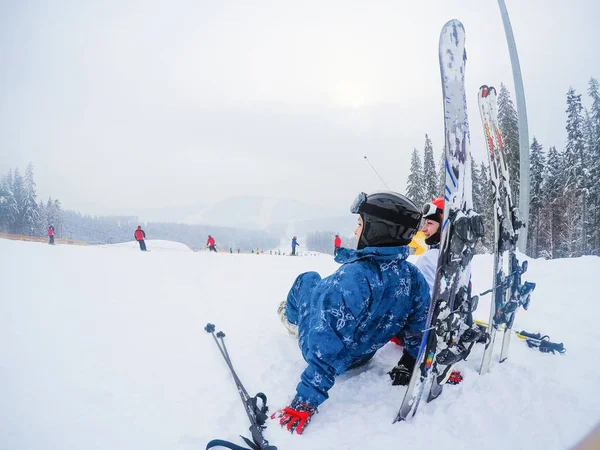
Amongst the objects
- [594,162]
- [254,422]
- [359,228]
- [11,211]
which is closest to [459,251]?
[359,228]

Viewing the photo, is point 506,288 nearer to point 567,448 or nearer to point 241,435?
point 567,448

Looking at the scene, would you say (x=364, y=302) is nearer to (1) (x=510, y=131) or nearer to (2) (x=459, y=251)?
(2) (x=459, y=251)

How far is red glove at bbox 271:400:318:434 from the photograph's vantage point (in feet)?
6.45

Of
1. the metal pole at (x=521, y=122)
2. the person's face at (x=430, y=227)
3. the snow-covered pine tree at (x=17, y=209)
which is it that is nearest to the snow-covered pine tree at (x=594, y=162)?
→ the metal pole at (x=521, y=122)

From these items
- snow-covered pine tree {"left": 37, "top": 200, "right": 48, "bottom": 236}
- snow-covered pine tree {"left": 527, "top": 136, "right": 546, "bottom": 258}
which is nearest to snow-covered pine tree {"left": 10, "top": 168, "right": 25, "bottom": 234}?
snow-covered pine tree {"left": 37, "top": 200, "right": 48, "bottom": 236}

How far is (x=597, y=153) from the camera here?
20828 millimetres

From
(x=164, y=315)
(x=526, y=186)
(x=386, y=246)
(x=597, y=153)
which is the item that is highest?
(x=597, y=153)

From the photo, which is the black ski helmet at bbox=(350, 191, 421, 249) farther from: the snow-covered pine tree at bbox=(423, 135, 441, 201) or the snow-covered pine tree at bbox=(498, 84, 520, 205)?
the snow-covered pine tree at bbox=(423, 135, 441, 201)

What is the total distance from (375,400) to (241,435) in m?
1.06

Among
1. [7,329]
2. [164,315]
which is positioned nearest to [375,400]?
[164,315]

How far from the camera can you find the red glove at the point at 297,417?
197cm

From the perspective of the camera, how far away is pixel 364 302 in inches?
79.4

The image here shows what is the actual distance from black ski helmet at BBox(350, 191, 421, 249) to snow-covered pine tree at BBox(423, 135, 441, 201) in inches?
1039

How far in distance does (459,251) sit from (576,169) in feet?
93.9
